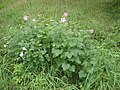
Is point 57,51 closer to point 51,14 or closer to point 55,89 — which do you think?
point 55,89

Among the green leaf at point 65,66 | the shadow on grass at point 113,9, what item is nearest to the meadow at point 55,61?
the green leaf at point 65,66

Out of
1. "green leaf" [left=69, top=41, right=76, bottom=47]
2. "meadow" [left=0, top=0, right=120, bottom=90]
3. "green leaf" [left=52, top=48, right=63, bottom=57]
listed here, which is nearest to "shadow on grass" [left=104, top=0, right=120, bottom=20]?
"meadow" [left=0, top=0, right=120, bottom=90]

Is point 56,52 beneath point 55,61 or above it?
above

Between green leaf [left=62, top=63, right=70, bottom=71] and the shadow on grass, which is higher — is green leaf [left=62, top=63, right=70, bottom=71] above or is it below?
below

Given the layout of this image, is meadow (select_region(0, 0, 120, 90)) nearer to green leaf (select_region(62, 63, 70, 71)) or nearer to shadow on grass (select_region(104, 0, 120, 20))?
green leaf (select_region(62, 63, 70, 71))

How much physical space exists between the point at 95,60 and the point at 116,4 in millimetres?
3580

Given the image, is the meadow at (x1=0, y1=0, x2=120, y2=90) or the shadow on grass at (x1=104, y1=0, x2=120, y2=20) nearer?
the meadow at (x1=0, y1=0, x2=120, y2=90)

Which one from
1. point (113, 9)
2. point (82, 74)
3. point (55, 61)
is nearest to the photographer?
point (82, 74)

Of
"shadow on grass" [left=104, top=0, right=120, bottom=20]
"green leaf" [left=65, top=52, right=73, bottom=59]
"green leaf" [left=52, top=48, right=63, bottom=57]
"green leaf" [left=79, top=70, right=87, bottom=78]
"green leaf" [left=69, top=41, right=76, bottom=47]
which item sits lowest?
"green leaf" [left=79, top=70, right=87, bottom=78]

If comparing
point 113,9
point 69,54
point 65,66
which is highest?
point 113,9

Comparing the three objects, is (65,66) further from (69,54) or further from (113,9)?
(113,9)

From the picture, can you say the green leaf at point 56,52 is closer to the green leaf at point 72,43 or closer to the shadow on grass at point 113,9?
the green leaf at point 72,43

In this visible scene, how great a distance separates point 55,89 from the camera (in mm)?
2537

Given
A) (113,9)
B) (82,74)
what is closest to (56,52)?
(82,74)
